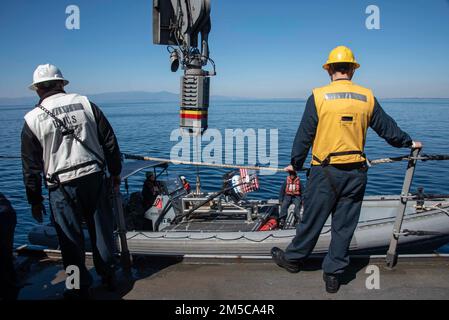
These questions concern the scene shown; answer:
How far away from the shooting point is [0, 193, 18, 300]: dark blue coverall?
2916 millimetres

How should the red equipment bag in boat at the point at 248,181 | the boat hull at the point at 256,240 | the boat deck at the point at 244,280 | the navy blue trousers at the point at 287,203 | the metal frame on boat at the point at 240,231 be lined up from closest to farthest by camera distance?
the boat deck at the point at 244,280
the metal frame on boat at the point at 240,231
the boat hull at the point at 256,240
the red equipment bag in boat at the point at 248,181
the navy blue trousers at the point at 287,203

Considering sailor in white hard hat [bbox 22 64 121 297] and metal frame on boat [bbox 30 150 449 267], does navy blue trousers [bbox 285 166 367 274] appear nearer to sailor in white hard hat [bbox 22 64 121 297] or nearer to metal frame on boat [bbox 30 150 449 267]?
metal frame on boat [bbox 30 150 449 267]

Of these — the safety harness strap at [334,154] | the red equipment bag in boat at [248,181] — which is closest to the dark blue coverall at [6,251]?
the safety harness strap at [334,154]

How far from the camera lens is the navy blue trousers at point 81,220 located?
2965 mm

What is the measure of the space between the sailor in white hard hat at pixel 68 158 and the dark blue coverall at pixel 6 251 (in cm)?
20

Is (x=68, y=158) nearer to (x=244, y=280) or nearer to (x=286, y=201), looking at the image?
(x=244, y=280)

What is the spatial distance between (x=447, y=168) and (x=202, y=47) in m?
17.3

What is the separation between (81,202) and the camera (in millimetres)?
3072

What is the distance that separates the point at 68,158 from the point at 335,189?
7.53 feet

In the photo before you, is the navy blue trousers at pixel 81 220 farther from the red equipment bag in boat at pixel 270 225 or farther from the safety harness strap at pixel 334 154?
the red equipment bag in boat at pixel 270 225

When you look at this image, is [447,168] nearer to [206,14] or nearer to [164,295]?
[206,14]

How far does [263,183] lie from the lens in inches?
671

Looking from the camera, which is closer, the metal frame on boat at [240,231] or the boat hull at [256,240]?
the metal frame on boat at [240,231]

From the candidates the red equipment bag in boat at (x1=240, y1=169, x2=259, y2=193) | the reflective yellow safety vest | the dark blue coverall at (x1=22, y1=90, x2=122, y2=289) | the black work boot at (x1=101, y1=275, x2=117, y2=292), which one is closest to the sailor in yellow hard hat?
the reflective yellow safety vest
